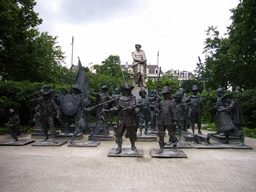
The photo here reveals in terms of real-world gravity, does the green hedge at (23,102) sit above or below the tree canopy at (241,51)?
below

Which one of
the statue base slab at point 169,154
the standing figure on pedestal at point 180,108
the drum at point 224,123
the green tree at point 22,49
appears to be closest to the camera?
the statue base slab at point 169,154

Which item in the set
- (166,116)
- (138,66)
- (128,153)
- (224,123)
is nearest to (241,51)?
(138,66)

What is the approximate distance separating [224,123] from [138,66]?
275 inches

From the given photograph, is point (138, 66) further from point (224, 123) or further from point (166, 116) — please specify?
point (166, 116)

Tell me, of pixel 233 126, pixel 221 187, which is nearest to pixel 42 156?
pixel 221 187

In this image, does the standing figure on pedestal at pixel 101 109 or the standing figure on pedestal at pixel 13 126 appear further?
the standing figure on pedestal at pixel 101 109

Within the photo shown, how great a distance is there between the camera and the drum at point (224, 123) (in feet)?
25.2

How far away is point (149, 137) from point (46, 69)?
1378 cm

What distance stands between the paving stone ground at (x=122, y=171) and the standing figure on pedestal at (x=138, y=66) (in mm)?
7075

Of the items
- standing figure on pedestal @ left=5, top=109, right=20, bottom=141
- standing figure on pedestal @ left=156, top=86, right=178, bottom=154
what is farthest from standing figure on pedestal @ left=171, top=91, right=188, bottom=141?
standing figure on pedestal @ left=5, top=109, right=20, bottom=141

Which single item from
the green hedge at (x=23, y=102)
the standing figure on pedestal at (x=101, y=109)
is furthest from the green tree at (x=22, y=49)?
the standing figure on pedestal at (x=101, y=109)

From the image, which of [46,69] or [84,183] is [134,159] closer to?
[84,183]

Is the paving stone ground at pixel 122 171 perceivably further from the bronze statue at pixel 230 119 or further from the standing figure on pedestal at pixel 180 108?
the standing figure on pedestal at pixel 180 108

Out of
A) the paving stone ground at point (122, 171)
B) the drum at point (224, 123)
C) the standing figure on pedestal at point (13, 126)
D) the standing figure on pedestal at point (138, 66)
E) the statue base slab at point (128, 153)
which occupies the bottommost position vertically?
the paving stone ground at point (122, 171)
